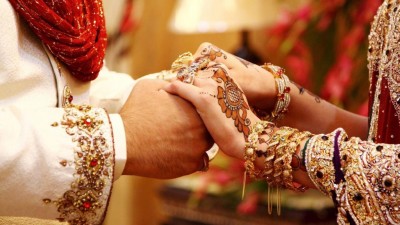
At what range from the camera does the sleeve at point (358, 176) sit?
4.05 ft

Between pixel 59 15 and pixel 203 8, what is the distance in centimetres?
159

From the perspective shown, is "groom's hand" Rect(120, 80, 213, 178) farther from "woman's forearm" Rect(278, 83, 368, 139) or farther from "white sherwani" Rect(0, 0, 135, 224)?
"woman's forearm" Rect(278, 83, 368, 139)

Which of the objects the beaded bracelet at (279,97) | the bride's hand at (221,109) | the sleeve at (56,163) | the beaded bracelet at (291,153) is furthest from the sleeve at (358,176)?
the sleeve at (56,163)

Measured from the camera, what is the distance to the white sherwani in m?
1.19

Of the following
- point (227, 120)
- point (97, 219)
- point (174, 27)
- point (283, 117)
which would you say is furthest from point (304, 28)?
point (97, 219)

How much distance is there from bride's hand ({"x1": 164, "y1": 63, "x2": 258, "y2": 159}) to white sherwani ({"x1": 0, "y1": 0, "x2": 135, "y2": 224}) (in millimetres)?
160

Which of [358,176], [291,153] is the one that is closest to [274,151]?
[291,153]

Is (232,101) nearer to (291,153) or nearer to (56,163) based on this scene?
(291,153)

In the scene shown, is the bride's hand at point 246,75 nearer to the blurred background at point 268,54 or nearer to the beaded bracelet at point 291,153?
the beaded bracelet at point 291,153

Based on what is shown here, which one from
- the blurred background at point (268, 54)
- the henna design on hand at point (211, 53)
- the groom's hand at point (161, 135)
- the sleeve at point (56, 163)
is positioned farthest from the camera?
the blurred background at point (268, 54)

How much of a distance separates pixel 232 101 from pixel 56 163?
1.16ft

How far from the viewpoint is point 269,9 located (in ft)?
9.61

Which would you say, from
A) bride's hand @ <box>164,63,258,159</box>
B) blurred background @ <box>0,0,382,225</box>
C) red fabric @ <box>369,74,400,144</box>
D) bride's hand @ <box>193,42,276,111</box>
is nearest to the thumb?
bride's hand @ <box>164,63,258,159</box>

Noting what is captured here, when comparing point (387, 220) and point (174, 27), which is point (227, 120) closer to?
point (387, 220)
